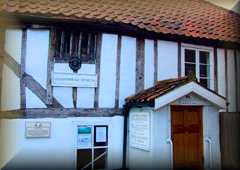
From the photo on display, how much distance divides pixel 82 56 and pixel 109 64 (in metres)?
0.52

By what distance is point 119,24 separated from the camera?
19.1 feet

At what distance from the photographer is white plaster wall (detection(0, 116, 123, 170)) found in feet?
16.5

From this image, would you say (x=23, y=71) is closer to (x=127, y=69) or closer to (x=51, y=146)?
(x=51, y=146)

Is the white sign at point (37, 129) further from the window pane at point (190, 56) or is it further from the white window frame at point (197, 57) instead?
the window pane at point (190, 56)

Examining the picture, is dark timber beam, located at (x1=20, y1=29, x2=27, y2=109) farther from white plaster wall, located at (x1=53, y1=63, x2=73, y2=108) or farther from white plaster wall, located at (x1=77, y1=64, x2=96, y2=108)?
white plaster wall, located at (x1=77, y1=64, x2=96, y2=108)

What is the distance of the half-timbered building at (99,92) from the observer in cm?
516

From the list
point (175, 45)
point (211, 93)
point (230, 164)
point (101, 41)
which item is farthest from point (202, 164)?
point (101, 41)

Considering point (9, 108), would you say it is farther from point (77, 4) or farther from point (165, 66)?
→ point (165, 66)

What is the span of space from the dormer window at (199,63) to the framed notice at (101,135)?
2049 mm

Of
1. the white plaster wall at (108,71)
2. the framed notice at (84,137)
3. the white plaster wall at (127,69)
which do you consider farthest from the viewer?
the white plaster wall at (127,69)

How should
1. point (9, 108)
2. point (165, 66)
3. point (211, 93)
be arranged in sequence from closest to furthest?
point (9, 108) < point (211, 93) < point (165, 66)

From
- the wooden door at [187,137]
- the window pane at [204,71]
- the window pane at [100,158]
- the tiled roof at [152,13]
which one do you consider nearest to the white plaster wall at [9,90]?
the tiled roof at [152,13]

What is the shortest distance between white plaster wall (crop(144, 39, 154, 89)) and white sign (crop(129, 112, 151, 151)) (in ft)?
2.45

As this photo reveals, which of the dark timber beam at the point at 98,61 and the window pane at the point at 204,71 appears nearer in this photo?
the dark timber beam at the point at 98,61
